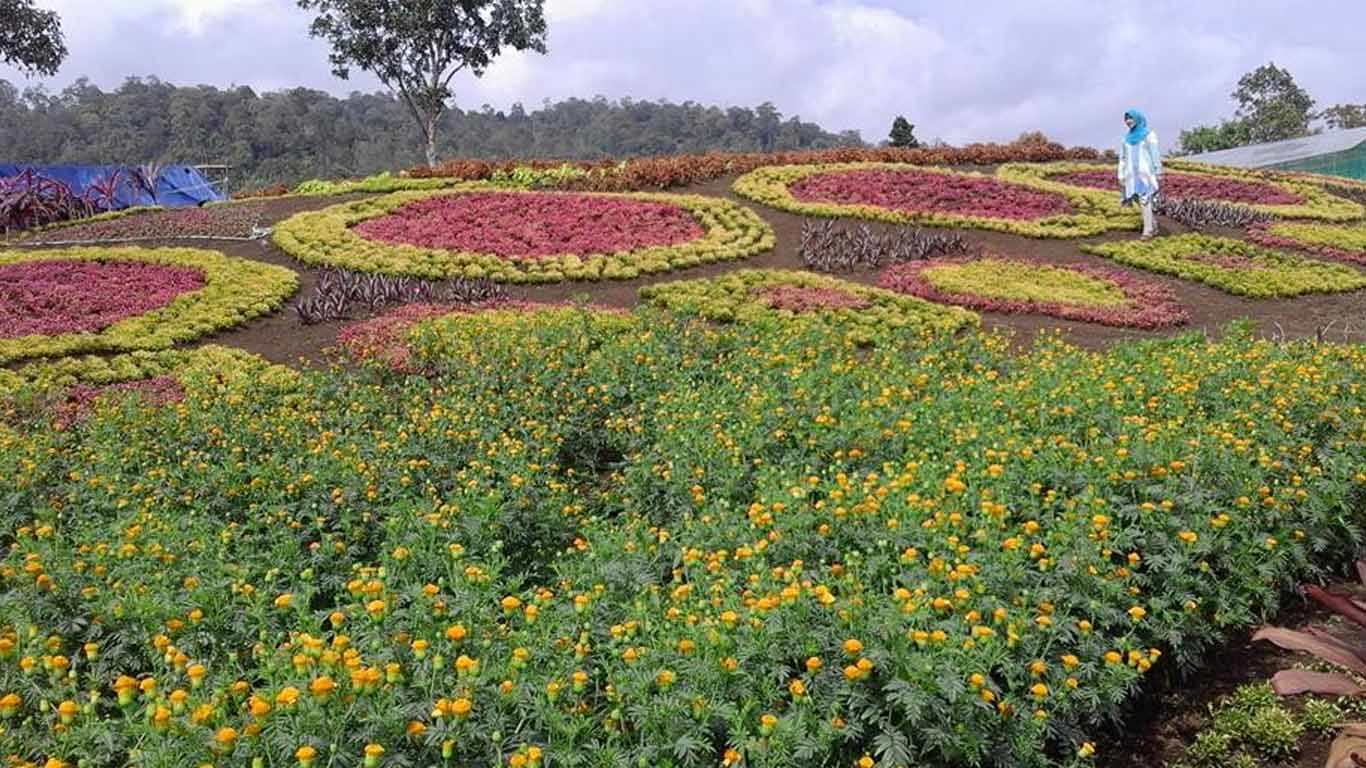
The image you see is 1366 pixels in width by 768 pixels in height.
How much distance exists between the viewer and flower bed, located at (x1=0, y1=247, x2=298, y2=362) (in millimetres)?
8836

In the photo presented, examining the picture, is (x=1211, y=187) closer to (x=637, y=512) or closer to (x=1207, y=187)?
→ (x=1207, y=187)

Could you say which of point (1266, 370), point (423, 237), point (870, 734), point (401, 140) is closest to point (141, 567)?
point (870, 734)

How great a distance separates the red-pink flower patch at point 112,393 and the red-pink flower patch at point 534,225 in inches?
190

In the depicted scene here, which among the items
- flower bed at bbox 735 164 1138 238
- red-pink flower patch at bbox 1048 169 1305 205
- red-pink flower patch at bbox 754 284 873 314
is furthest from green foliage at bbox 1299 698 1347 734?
red-pink flower patch at bbox 1048 169 1305 205

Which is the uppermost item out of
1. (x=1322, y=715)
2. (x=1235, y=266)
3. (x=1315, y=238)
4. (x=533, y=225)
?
(x=533, y=225)

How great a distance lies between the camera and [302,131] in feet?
163

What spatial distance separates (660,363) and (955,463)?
3.06m

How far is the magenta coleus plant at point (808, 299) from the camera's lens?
9797 millimetres

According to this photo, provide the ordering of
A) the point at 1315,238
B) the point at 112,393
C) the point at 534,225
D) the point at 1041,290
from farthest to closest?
1. the point at 1315,238
2. the point at 534,225
3. the point at 1041,290
4. the point at 112,393

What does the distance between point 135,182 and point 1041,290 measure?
60.7 ft

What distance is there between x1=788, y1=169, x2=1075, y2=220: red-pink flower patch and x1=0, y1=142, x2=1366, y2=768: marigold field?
463cm

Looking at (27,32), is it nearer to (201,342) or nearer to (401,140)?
(201,342)

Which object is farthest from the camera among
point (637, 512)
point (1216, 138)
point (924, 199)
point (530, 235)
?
point (1216, 138)

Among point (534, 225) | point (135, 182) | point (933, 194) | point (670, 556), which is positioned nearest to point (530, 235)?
point (534, 225)
